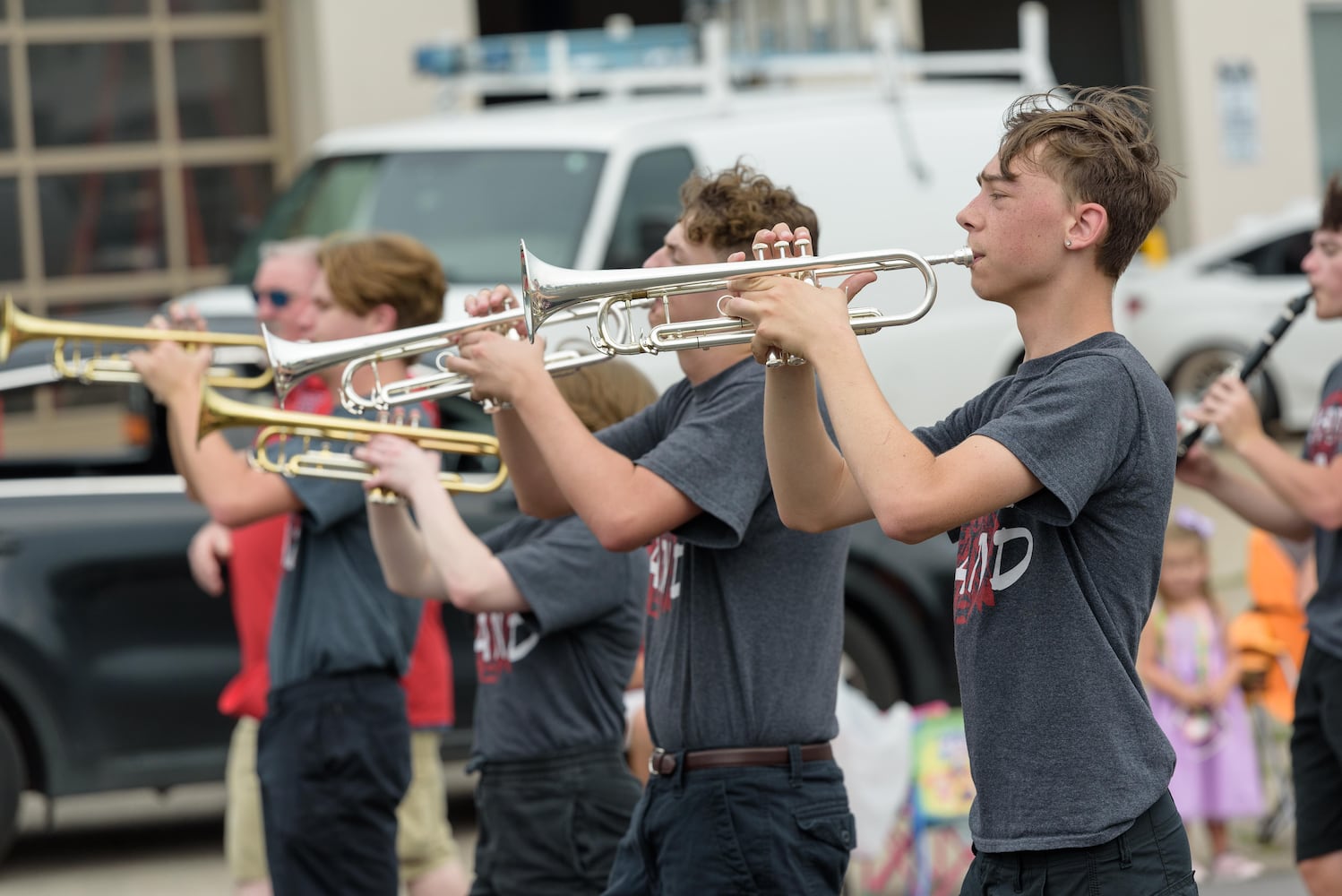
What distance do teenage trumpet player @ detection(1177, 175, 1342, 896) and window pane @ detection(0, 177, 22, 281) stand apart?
10.2 metres

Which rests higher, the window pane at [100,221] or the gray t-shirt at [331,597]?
the window pane at [100,221]

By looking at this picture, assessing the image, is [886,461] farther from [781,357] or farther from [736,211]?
[736,211]

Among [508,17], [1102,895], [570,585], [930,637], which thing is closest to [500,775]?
[570,585]

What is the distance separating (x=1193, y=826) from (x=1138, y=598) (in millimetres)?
4488

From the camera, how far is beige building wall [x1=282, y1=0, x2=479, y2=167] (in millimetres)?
13070

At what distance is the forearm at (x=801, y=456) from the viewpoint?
2.84 m

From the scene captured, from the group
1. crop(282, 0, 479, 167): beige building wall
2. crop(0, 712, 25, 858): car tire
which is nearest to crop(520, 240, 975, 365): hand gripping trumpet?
crop(0, 712, 25, 858): car tire

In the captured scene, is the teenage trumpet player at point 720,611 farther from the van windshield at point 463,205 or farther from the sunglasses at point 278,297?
the van windshield at point 463,205

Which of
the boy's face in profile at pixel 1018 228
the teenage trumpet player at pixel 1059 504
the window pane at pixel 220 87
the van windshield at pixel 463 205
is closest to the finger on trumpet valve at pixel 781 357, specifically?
the teenage trumpet player at pixel 1059 504

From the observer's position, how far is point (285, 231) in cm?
873

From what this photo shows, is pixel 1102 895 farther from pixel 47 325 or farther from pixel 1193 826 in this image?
pixel 1193 826

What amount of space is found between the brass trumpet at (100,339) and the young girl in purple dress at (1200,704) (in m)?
3.11

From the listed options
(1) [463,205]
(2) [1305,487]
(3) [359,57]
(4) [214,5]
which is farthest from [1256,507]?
(4) [214,5]

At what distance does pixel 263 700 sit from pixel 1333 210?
281cm
